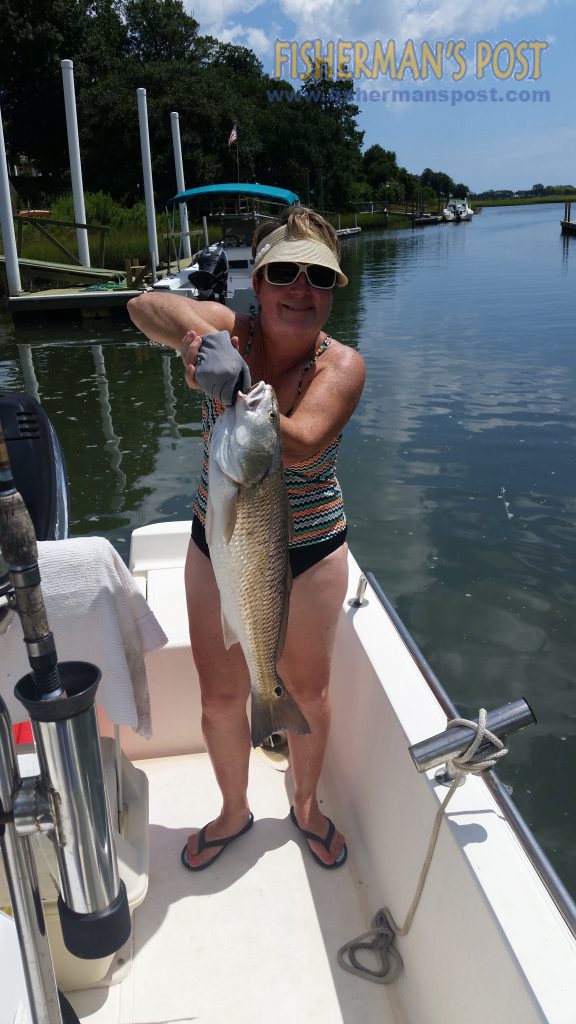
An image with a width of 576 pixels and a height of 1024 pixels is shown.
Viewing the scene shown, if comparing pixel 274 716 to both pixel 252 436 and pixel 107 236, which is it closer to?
pixel 252 436

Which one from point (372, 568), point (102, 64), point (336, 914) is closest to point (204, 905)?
point (336, 914)

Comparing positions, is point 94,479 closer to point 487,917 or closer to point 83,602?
point 83,602

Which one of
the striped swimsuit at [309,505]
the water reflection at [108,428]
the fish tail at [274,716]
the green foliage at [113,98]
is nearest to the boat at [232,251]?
the water reflection at [108,428]

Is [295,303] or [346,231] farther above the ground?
[346,231]

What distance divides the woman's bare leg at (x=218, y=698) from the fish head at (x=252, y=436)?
662mm

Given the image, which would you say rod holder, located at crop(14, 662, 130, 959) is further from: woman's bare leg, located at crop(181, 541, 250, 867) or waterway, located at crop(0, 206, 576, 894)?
waterway, located at crop(0, 206, 576, 894)

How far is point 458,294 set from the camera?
86.7 ft

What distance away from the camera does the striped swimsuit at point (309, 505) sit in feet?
7.55

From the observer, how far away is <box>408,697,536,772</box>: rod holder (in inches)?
75.6

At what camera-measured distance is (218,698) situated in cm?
257

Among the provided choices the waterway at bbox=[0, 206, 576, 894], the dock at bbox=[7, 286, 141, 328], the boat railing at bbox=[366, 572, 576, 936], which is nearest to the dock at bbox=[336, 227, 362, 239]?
the waterway at bbox=[0, 206, 576, 894]

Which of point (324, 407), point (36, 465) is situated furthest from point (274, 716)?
point (36, 465)

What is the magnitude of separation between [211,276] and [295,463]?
3.70m

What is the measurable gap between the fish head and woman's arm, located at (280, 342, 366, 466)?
163 millimetres
